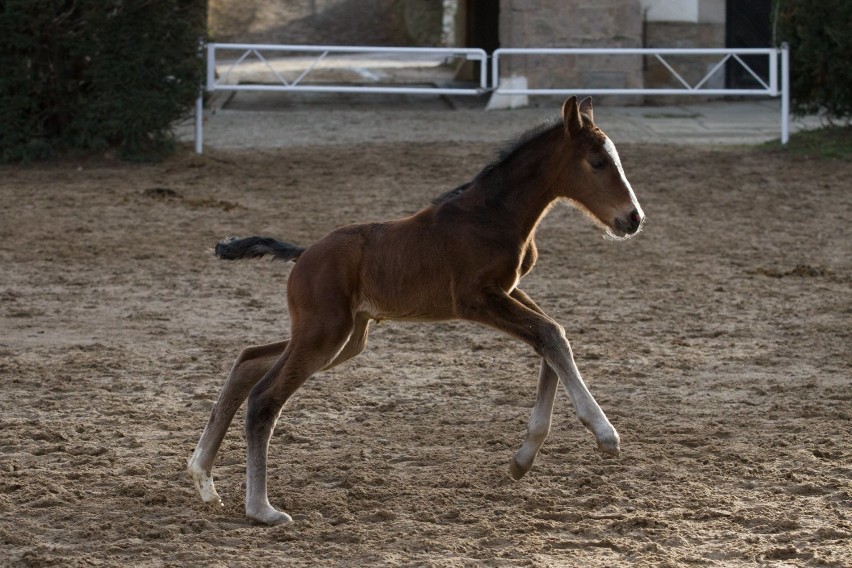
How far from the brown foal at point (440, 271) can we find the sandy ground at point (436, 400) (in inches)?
14.5

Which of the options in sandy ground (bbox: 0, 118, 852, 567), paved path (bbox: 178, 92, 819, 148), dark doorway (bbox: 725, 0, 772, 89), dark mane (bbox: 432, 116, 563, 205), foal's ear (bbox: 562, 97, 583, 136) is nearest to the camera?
sandy ground (bbox: 0, 118, 852, 567)

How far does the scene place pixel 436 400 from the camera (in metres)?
6.66

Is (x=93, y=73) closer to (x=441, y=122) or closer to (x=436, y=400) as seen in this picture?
(x=441, y=122)

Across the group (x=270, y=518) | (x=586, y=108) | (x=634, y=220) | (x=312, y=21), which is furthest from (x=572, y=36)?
(x=312, y=21)

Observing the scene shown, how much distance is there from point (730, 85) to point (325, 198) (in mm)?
10366

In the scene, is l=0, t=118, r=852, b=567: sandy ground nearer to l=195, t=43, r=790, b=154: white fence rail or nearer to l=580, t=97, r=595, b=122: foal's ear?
l=580, t=97, r=595, b=122: foal's ear

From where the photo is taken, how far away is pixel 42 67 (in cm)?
1402

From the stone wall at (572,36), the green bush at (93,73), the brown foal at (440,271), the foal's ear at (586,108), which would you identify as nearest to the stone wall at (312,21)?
the stone wall at (572,36)

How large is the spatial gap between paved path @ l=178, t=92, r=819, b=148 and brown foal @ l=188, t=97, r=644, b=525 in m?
10.7

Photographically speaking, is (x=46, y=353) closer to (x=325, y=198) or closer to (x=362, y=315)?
(x=362, y=315)

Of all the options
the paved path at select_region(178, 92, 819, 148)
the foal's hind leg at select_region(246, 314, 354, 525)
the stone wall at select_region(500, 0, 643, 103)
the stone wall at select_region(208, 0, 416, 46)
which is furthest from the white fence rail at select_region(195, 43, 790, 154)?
the foal's hind leg at select_region(246, 314, 354, 525)

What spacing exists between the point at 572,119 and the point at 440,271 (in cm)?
81

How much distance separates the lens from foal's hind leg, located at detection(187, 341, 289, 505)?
494 cm

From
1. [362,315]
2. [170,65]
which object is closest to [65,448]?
[362,315]
